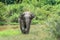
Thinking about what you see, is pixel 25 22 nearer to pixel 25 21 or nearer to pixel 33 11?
pixel 25 21

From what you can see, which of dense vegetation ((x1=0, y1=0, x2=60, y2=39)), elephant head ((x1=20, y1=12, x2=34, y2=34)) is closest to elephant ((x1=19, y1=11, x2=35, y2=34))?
elephant head ((x1=20, y1=12, x2=34, y2=34))

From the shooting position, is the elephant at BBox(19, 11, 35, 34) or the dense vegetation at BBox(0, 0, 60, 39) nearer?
the elephant at BBox(19, 11, 35, 34)

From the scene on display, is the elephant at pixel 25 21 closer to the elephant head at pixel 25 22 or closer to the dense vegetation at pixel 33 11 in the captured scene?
the elephant head at pixel 25 22

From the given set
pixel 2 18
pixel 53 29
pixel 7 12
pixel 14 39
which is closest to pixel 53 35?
pixel 53 29

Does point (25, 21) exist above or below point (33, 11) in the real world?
above

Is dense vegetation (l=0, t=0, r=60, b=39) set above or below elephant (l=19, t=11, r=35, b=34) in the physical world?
below

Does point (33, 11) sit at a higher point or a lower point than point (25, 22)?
lower

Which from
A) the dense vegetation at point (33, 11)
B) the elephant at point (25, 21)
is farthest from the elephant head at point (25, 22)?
the dense vegetation at point (33, 11)

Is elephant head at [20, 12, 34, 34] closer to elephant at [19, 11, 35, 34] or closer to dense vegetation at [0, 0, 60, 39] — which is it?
elephant at [19, 11, 35, 34]

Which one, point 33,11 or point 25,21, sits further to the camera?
point 33,11

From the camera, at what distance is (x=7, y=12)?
84.5ft

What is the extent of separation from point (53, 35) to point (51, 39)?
2.15 feet

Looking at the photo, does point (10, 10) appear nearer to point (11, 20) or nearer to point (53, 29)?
point (11, 20)

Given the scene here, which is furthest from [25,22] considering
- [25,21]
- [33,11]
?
[33,11]
